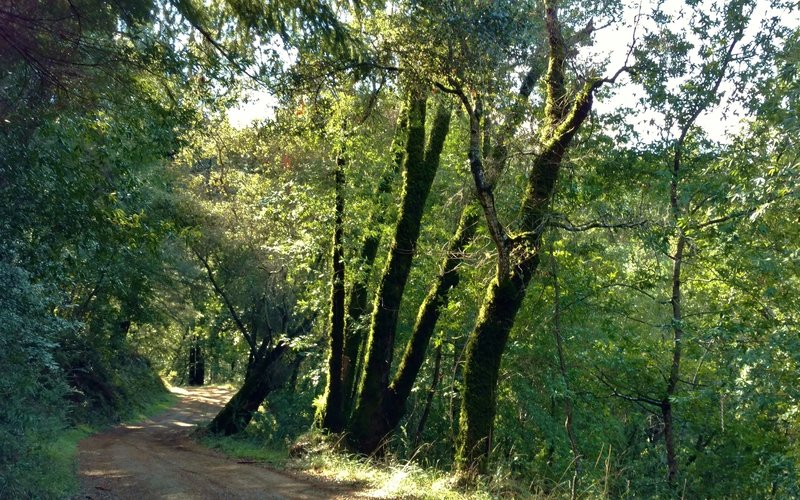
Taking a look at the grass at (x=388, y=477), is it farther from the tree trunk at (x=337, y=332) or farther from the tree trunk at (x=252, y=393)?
the tree trunk at (x=252, y=393)

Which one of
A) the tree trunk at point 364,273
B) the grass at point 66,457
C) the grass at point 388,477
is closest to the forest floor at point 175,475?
the grass at point 66,457

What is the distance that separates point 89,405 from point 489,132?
21.7 meters

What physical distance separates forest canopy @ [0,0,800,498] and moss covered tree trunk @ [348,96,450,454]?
2.3 inches

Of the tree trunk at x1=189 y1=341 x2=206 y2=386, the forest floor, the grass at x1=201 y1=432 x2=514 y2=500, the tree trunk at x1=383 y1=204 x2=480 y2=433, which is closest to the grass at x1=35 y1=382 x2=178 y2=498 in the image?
the forest floor

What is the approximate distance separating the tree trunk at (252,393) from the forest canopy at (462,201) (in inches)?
148

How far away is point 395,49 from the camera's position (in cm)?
1038

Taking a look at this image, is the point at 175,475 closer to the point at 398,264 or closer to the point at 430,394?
the point at 398,264

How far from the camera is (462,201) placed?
12.1 meters

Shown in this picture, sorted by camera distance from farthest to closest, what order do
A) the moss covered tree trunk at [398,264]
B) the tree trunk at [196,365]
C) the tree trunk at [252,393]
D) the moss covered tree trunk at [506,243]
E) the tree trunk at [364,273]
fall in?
the tree trunk at [196,365] < the tree trunk at [252,393] < the tree trunk at [364,273] < the moss covered tree trunk at [398,264] < the moss covered tree trunk at [506,243]

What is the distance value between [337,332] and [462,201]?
513 cm

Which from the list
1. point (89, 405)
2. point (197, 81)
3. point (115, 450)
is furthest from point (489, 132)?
point (89, 405)

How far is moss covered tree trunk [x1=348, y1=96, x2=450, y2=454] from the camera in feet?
45.7

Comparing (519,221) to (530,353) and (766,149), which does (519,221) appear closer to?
(766,149)

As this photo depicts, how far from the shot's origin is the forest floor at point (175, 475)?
10547 millimetres
